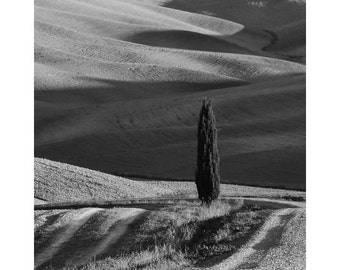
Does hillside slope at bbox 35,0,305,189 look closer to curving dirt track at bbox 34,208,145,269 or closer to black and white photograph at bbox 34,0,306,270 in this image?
black and white photograph at bbox 34,0,306,270

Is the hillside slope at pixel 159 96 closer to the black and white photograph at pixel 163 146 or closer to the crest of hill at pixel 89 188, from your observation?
the black and white photograph at pixel 163 146

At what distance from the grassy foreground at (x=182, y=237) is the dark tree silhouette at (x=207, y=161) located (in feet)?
1.23

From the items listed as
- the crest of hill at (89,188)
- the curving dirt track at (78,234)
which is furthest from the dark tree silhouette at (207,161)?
the crest of hill at (89,188)

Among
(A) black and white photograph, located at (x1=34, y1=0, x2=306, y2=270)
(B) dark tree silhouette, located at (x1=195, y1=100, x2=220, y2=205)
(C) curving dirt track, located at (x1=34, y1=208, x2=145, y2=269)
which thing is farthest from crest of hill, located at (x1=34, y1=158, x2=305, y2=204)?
(C) curving dirt track, located at (x1=34, y1=208, x2=145, y2=269)

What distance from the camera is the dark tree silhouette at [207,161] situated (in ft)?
76.1

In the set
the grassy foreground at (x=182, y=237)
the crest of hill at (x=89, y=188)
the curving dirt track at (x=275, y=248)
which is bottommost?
the crest of hill at (x=89, y=188)

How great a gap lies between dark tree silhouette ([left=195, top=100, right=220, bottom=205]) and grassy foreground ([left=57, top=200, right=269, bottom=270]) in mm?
376

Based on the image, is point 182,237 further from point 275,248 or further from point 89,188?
point 89,188

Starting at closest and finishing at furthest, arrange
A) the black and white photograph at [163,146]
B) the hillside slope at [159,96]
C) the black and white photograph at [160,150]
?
the black and white photograph at [160,150], the black and white photograph at [163,146], the hillside slope at [159,96]

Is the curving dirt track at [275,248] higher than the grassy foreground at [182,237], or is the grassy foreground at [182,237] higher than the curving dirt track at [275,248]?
the curving dirt track at [275,248]

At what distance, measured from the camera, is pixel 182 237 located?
18.0 m

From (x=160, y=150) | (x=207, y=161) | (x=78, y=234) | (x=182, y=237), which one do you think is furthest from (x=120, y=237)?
(x=160, y=150)
